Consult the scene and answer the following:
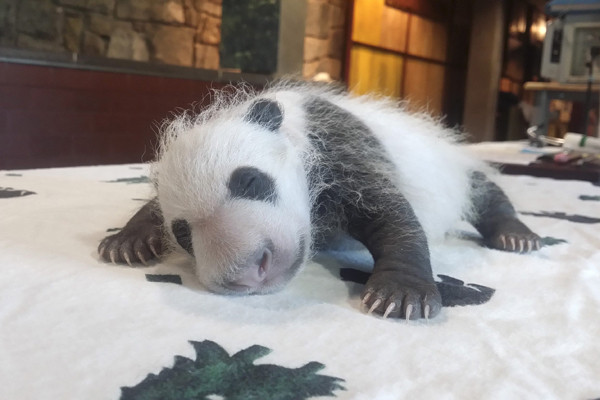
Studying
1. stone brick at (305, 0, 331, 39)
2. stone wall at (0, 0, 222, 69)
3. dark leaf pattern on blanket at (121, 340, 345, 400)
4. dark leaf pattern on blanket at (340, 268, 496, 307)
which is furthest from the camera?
stone brick at (305, 0, 331, 39)

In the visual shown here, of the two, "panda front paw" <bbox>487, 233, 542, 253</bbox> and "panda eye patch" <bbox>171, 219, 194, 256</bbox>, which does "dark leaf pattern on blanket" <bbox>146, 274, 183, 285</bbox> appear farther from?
"panda front paw" <bbox>487, 233, 542, 253</bbox>

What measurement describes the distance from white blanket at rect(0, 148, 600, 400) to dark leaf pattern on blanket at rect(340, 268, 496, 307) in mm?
21

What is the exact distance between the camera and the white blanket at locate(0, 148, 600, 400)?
0.68 m

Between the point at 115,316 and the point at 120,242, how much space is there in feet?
1.16

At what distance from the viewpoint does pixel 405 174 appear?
1369 millimetres

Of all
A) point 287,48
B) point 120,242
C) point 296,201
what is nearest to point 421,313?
point 296,201

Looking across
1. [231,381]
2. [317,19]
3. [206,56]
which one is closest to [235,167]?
[231,381]

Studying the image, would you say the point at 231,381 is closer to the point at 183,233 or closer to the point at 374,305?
the point at 374,305

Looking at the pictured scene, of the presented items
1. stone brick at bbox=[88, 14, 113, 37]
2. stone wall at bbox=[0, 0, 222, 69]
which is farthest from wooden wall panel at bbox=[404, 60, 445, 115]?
stone brick at bbox=[88, 14, 113, 37]

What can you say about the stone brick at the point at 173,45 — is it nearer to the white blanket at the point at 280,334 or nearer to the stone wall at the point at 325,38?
the stone wall at the point at 325,38

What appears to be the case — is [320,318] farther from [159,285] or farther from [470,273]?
[470,273]

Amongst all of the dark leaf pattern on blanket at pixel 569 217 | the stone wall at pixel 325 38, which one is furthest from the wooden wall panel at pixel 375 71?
the dark leaf pattern on blanket at pixel 569 217

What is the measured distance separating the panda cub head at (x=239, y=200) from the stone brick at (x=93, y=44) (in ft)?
8.56

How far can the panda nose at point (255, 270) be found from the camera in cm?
94
